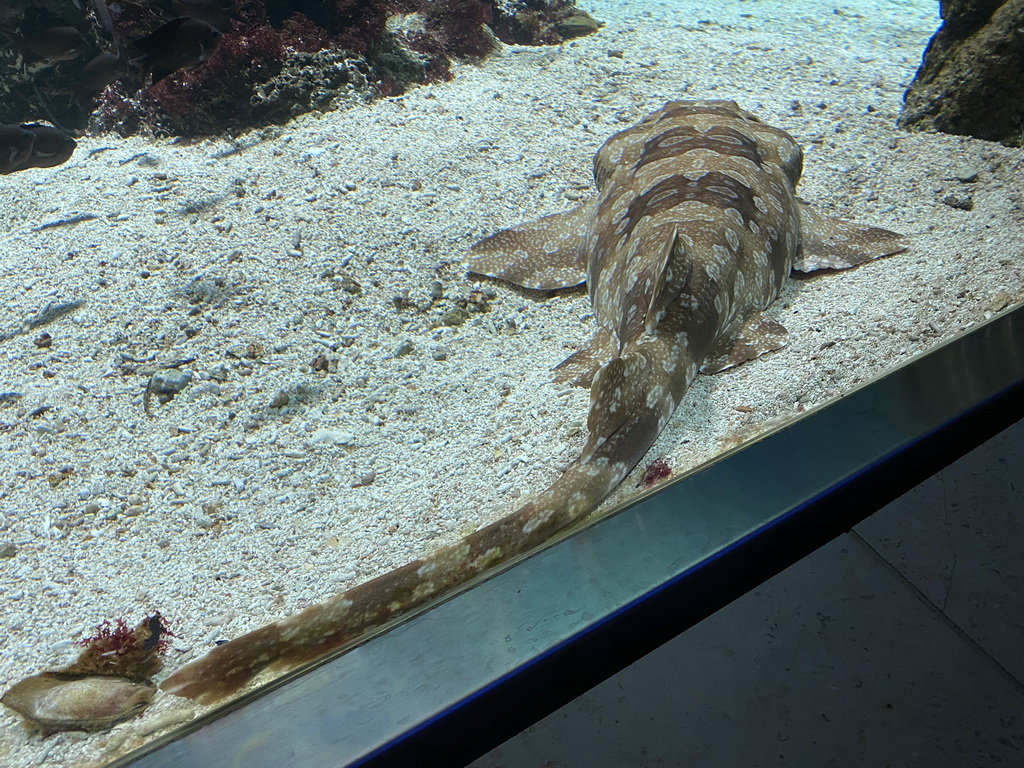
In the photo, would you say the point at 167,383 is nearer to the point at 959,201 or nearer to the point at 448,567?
the point at 448,567

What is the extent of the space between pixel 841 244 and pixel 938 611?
2.61 metres

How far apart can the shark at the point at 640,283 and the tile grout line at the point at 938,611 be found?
28.1 inches

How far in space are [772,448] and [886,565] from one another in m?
0.39

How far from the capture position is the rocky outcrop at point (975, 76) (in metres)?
4.25

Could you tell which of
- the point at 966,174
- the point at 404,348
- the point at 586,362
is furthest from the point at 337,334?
the point at 966,174

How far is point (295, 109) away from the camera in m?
5.40

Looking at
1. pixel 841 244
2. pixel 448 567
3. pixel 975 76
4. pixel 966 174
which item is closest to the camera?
pixel 448 567

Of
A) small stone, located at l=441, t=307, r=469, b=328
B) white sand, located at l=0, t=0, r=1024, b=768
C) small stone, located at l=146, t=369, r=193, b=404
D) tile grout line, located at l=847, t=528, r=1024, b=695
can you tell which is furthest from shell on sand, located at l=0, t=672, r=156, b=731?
small stone, located at l=441, t=307, r=469, b=328

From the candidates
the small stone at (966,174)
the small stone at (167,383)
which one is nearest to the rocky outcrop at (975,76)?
the small stone at (966,174)

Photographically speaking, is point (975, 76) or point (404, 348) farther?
point (975, 76)

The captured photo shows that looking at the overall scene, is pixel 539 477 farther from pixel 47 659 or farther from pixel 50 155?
pixel 50 155

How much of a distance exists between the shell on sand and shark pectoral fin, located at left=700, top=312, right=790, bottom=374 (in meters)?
2.32

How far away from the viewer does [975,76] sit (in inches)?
174

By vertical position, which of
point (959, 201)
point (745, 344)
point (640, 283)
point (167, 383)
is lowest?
point (167, 383)
